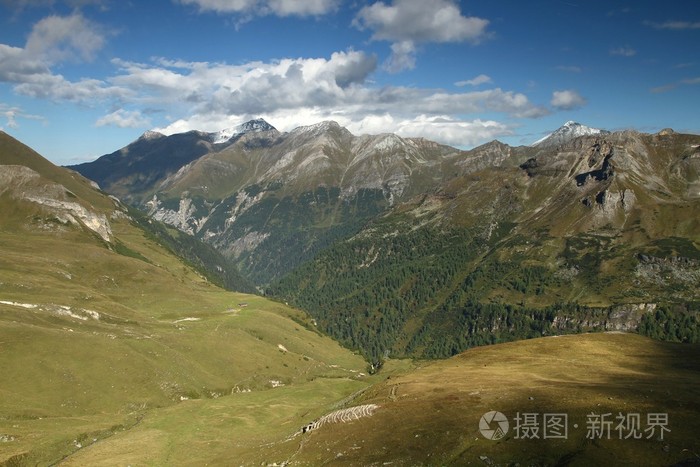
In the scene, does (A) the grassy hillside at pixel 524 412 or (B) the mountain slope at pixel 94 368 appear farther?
(B) the mountain slope at pixel 94 368

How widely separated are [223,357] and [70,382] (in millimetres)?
57845

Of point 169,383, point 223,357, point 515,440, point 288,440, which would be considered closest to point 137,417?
point 169,383

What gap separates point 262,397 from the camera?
13112 centimetres

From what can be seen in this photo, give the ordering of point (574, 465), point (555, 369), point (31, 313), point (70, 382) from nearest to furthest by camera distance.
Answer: point (574, 465) < point (555, 369) < point (70, 382) < point (31, 313)

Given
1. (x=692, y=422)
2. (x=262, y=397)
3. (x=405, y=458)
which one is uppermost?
(x=692, y=422)

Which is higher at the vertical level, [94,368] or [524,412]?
[524,412]

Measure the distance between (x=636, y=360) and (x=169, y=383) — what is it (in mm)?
111567

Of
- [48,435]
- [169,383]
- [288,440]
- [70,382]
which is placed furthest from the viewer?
[169,383]

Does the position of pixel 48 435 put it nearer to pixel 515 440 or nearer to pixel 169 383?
pixel 169 383

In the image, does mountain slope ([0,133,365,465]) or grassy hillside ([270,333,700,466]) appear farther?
mountain slope ([0,133,365,465])

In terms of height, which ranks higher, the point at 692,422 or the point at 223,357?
the point at 692,422

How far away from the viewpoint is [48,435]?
83.8 m

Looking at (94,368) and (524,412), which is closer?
(524,412)

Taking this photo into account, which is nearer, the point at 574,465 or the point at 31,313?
the point at 574,465
